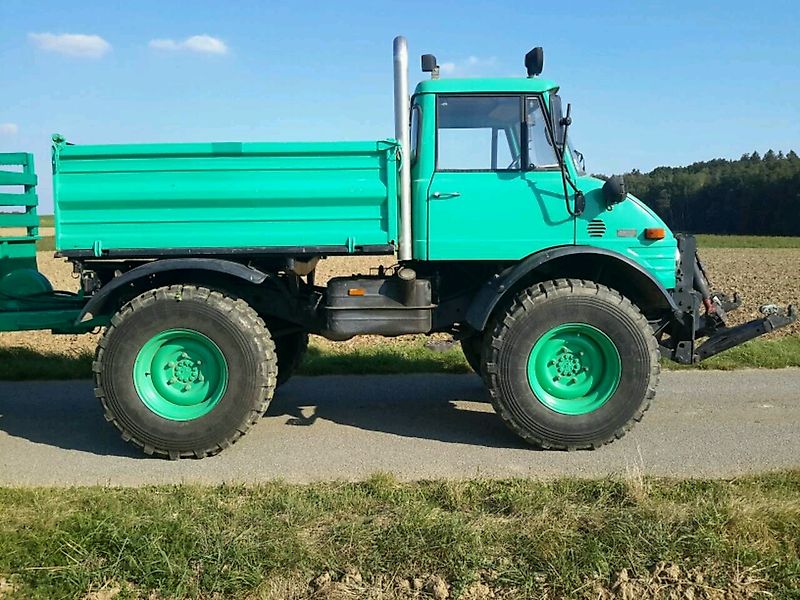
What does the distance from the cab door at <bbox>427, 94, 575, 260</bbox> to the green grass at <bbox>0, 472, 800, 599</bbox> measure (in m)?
1.88

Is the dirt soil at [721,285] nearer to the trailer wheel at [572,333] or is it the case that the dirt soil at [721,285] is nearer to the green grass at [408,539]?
the trailer wheel at [572,333]

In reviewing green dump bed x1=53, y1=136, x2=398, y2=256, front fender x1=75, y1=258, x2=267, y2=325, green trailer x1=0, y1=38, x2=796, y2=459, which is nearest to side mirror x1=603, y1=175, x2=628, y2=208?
green trailer x1=0, y1=38, x2=796, y2=459

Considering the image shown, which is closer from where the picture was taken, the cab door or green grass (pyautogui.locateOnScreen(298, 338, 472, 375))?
the cab door

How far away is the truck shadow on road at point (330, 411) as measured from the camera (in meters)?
5.38

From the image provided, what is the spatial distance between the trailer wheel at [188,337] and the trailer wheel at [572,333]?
1.76m

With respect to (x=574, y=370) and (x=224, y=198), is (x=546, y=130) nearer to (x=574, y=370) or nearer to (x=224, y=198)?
(x=574, y=370)

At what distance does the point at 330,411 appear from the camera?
614cm

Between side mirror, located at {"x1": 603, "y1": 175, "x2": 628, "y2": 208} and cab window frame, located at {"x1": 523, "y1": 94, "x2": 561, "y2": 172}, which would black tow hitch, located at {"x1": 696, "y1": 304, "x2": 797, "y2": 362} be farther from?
cab window frame, located at {"x1": 523, "y1": 94, "x2": 561, "y2": 172}

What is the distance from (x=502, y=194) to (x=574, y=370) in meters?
1.43

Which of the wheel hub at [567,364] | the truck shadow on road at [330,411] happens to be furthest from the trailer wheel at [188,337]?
the wheel hub at [567,364]

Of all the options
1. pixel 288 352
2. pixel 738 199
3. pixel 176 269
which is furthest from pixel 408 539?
pixel 738 199

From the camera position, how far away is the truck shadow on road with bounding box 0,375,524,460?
5.38 metres

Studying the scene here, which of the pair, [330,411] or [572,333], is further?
[330,411]

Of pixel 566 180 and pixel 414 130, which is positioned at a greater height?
pixel 414 130
